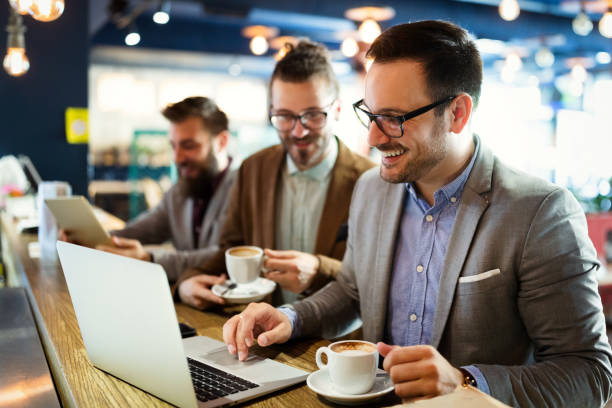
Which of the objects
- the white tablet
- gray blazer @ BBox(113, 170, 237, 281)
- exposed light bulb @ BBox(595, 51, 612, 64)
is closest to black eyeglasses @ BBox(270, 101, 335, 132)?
gray blazer @ BBox(113, 170, 237, 281)

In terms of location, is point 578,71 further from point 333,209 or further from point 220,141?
point 333,209

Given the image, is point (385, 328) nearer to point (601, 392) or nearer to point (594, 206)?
point (601, 392)

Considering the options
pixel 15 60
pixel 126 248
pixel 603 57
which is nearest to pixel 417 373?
pixel 126 248

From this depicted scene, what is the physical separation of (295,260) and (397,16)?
7056 millimetres

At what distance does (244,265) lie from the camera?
73.4 inches

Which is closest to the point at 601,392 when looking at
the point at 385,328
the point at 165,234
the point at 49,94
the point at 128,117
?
the point at 385,328

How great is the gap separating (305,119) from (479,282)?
1.13m

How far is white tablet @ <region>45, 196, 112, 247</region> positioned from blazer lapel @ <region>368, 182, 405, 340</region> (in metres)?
1.25

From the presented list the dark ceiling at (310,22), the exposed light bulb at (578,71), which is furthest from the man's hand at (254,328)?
the exposed light bulb at (578,71)

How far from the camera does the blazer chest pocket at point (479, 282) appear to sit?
1.52 metres

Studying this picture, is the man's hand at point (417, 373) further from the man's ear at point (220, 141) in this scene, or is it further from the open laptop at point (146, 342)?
the man's ear at point (220, 141)

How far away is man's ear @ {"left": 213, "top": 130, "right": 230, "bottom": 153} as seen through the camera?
3.31 m

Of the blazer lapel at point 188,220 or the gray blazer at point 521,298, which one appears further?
the blazer lapel at point 188,220

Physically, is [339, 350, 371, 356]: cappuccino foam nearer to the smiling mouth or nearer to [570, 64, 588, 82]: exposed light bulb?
the smiling mouth
